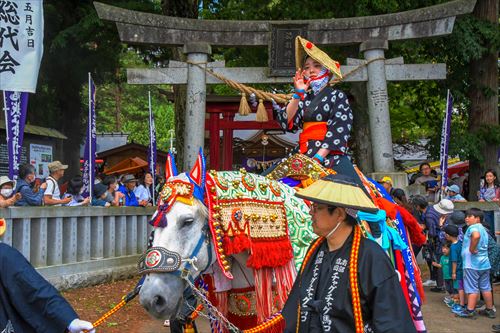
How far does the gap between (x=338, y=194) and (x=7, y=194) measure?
23.1 ft

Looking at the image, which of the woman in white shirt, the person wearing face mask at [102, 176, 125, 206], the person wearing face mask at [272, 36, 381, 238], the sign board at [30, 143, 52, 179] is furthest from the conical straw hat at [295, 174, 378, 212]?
the sign board at [30, 143, 52, 179]

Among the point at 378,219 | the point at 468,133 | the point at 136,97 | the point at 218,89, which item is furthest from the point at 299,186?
the point at 136,97

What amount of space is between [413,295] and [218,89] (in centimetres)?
2067

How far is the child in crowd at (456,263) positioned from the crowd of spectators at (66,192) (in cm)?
504

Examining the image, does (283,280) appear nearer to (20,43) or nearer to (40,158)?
(20,43)

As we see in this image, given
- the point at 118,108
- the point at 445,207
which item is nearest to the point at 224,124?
the point at 445,207

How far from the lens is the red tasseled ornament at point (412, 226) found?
20.3ft

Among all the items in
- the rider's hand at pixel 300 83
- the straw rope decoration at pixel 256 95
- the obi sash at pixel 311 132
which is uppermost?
the straw rope decoration at pixel 256 95

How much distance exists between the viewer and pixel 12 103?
9.40 meters

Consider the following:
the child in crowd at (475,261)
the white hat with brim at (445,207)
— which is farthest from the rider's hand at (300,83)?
the white hat with brim at (445,207)

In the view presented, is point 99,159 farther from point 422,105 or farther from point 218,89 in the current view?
point 422,105

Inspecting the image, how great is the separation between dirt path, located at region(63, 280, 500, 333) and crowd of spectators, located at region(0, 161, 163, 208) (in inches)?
65.2

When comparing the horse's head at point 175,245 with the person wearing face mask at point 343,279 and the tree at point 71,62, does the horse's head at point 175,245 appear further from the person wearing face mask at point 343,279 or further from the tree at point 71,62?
the tree at point 71,62

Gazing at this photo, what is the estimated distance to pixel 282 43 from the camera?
12664mm
